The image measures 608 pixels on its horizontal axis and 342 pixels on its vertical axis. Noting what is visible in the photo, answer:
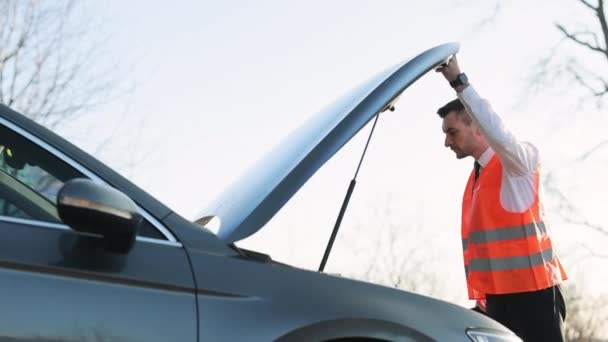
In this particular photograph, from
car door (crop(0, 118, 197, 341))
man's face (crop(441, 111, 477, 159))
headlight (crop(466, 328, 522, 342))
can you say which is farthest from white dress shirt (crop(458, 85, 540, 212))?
car door (crop(0, 118, 197, 341))

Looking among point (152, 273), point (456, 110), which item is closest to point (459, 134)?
point (456, 110)

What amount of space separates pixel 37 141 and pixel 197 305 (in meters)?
0.59

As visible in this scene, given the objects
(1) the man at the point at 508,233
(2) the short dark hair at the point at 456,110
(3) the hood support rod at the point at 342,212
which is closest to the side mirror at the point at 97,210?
(3) the hood support rod at the point at 342,212

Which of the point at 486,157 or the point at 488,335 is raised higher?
the point at 486,157

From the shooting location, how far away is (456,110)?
4.55 meters

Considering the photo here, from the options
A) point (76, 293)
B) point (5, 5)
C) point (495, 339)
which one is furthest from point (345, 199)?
point (5, 5)

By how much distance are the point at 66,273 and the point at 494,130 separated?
2437 mm

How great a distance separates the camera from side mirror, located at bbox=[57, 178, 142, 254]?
2.14 meters

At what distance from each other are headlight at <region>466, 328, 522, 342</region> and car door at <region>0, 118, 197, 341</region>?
2.83 ft

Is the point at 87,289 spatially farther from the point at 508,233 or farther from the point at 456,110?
the point at 456,110

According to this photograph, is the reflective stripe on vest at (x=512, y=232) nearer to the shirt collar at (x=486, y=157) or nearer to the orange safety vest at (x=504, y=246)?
the orange safety vest at (x=504, y=246)

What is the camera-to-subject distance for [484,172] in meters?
4.48

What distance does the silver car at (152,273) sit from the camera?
216 cm

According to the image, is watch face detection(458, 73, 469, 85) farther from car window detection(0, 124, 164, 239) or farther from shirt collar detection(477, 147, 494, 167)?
car window detection(0, 124, 164, 239)
